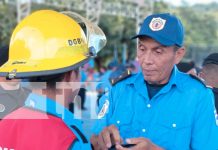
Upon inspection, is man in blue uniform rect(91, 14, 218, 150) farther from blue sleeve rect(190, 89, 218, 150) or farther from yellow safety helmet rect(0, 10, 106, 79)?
yellow safety helmet rect(0, 10, 106, 79)

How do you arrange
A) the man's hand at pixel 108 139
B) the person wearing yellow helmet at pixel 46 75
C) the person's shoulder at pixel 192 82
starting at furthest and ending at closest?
the person's shoulder at pixel 192 82 < the man's hand at pixel 108 139 < the person wearing yellow helmet at pixel 46 75

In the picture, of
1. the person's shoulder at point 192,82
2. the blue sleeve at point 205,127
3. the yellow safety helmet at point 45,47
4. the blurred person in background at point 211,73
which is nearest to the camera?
the yellow safety helmet at point 45,47

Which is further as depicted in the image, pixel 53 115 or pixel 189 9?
pixel 189 9

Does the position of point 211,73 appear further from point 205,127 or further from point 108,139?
point 108,139

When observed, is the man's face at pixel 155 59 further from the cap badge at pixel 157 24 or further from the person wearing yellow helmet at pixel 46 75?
the person wearing yellow helmet at pixel 46 75

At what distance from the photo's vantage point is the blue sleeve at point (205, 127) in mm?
2209

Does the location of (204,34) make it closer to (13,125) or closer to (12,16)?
(12,16)

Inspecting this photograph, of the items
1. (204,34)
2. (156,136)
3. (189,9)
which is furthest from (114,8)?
(189,9)

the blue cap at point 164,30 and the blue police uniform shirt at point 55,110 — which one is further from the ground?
the blue cap at point 164,30

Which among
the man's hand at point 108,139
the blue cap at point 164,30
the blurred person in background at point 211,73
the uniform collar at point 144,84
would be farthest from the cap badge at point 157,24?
the blurred person in background at point 211,73

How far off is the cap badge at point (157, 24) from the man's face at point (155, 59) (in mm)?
72

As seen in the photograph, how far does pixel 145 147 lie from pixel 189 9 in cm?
5518

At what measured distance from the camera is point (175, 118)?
231 cm

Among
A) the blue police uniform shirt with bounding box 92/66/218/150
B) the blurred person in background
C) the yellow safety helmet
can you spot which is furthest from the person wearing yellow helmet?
the blurred person in background
